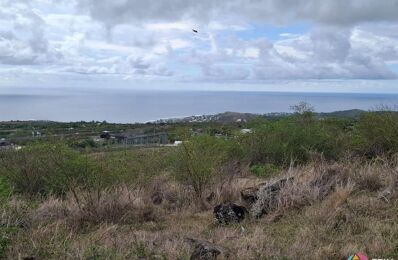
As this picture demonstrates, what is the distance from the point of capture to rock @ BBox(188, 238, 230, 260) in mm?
4645

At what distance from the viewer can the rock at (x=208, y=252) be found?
4.64m

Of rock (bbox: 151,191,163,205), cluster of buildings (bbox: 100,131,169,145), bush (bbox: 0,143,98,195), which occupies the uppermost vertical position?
bush (bbox: 0,143,98,195)

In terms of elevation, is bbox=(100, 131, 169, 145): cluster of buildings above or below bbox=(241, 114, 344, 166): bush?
below

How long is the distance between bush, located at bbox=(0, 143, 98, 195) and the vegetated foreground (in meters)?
0.02

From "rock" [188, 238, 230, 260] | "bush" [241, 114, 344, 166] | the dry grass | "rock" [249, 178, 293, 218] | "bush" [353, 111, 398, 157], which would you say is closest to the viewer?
"rock" [188, 238, 230, 260]

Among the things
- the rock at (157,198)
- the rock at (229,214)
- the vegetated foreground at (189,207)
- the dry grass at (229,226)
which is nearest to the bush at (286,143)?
the vegetated foreground at (189,207)

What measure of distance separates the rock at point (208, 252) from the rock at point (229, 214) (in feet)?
5.93

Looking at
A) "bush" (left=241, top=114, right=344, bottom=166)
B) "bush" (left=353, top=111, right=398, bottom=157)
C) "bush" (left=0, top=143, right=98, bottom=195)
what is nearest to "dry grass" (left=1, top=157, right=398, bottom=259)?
"bush" (left=0, top=143, right=98, bottom=195)

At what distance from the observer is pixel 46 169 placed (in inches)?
415

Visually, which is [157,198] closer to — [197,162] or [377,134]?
[197,162]

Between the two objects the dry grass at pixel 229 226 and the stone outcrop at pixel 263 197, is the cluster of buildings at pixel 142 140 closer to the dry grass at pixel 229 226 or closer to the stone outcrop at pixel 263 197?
the dry grass at pixel 229 226

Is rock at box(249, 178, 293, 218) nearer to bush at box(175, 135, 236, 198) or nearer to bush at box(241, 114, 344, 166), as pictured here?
bush at box(175, 135, 236, 198)

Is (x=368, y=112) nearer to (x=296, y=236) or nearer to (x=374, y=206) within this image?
(x=374, y=206)

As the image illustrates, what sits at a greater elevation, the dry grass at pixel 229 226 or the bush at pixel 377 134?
the bush at pixel 377 134
